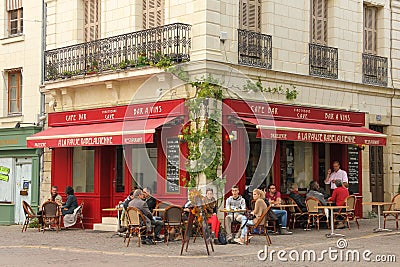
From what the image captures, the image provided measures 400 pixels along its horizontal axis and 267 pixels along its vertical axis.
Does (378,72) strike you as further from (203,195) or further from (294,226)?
(203,195)

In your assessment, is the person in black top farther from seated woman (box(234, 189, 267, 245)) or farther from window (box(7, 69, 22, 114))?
window (box(7, 69, 22, 114))

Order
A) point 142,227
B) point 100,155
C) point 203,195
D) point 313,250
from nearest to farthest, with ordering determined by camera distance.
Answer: point 313,250 < point 142,227 < point 203,195 < point 100,155

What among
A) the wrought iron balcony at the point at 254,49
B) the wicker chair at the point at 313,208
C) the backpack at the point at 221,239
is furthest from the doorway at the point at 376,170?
the backpack at the point at 221,239

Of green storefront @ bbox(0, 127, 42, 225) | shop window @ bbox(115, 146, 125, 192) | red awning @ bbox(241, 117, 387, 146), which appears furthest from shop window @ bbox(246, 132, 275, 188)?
green storefront @ bbox(0, 127, 42, 225)

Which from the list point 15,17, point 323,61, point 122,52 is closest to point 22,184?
point 15,17

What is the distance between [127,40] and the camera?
1880cm

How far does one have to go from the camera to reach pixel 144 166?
18953 mm

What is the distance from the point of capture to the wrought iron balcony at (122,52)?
17.6 meters

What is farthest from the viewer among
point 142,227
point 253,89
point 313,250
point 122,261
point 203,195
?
point 253,89

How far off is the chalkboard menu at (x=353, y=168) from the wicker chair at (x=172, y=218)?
6.60m

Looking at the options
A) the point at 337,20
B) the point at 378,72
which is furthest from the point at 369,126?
the point at 337,20

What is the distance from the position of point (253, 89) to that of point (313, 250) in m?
5.17

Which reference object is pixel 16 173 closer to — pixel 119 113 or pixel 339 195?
pixel 119 113

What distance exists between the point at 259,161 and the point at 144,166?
9.53 feet
